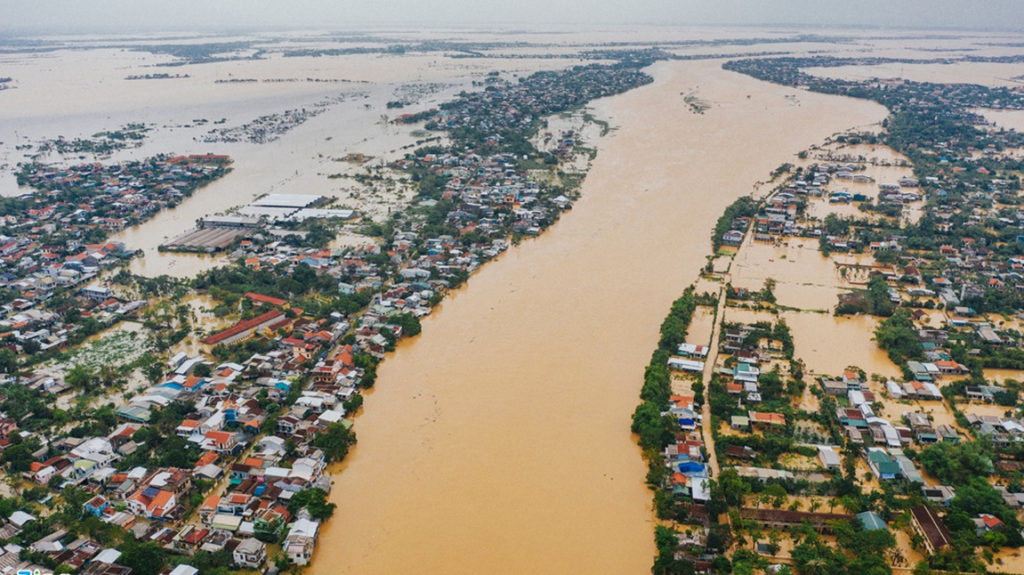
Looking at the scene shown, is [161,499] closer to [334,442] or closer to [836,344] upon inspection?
[334,442]

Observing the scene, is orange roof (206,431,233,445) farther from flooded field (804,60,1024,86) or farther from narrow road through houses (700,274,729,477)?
flooded field (804,60,1024,86)

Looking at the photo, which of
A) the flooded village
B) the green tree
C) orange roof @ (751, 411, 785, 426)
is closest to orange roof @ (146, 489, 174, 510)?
the flooded village

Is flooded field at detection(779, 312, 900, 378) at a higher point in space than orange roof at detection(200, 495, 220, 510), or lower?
higher

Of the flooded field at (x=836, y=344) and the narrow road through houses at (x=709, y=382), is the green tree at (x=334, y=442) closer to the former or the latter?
the narrow road through houses at (x=709, y=382)

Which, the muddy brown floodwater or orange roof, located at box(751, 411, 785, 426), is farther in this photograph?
orange roof, located at box(751, 411, 785, 426)

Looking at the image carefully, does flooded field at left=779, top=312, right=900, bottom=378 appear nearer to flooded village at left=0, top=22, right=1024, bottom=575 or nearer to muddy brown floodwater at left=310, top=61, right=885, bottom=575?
flooded village at left=0, top=22, right=1024, bottom=575

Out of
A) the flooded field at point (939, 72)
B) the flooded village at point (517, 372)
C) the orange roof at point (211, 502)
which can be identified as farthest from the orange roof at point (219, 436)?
the flooded field at point (939, 72)

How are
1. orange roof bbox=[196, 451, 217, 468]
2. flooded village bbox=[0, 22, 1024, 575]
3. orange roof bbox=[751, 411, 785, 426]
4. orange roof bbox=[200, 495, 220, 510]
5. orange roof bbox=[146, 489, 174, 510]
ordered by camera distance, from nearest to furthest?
flooded village bbox=[0, 22, 1024, 575] < orange roof bbox=[146, 489, 174, 510] < orange roof bbox=[200, 495, 220, 510] < orange roof bbox=[196, 451, 217, 468] < orange roof bbox=[751, 411, 785, 426]

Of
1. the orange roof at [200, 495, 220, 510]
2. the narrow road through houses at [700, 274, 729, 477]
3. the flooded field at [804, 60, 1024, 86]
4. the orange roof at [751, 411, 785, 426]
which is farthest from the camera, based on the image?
the flooded field at [804, 60, 1024, 86]
